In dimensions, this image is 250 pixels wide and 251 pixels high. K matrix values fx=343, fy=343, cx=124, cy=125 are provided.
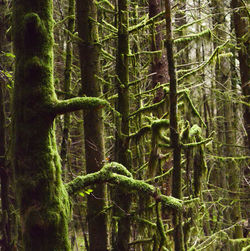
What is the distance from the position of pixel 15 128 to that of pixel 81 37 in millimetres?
3202

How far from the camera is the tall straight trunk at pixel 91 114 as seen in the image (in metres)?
6.26

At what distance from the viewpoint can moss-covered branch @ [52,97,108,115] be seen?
3531 mm

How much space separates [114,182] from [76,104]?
1413 mm

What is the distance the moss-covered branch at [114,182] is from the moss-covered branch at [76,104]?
114cm

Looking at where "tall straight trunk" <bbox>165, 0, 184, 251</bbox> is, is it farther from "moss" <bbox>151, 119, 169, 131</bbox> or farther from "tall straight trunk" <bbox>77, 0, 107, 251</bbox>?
"tall straight trunk" <bbox>77, 0, 107, 251</bbox>

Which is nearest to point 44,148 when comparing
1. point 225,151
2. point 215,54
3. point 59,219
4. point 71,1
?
point 59,219

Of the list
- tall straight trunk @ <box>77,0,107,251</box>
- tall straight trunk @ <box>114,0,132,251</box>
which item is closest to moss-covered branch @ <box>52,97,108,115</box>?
tall straight trunk @ <box>114,0,132,251</box>

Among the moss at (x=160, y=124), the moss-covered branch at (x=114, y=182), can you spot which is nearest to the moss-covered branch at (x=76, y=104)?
the moss-covered branch at (x=114, y=182)

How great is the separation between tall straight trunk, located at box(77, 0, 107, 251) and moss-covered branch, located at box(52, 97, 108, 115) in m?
2.64

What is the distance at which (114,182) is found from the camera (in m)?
4.50

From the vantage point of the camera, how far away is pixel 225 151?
13.5m

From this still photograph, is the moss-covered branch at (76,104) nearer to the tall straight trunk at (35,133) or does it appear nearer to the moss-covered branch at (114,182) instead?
the tall straight trunk at (35,133)

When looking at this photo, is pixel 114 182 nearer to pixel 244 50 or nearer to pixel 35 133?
pixel 35 133

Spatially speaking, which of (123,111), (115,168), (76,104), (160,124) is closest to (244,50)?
(123,111)
